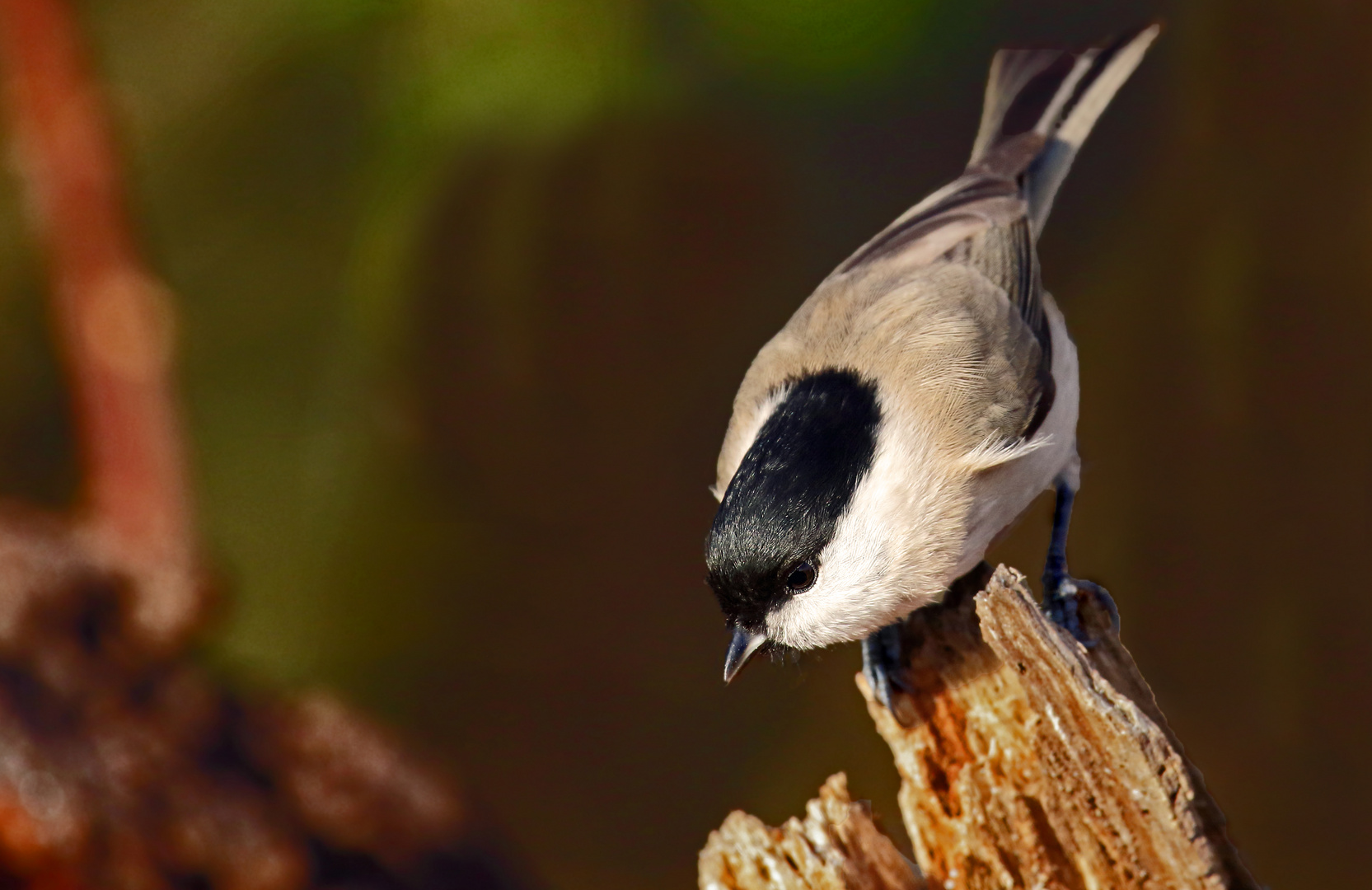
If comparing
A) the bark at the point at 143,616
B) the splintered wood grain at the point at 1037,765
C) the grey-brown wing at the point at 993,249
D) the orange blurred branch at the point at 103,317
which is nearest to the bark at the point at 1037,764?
the splintered wood grain at the point at 1037,765

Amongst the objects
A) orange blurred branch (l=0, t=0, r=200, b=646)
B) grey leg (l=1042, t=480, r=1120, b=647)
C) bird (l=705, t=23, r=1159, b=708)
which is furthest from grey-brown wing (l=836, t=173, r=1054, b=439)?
orange blurred branch (l=0, t=0, r=200, b=646)

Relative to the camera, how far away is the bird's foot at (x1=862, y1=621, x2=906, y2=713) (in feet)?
4.75

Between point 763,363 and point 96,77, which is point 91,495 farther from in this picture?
point 763,363

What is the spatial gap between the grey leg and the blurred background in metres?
0.46

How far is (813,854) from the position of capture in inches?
49.6

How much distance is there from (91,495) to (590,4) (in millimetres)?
1414

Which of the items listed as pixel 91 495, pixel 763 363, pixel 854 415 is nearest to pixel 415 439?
pixel 91 495

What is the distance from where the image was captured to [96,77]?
7.17 feet

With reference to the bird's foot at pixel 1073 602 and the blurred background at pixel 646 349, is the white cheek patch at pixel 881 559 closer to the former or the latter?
the bird's foot at pixel 1073 602

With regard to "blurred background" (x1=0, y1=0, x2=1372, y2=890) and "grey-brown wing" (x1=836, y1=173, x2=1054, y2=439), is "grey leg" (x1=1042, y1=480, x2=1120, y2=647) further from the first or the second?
"blurred background" (x1=0, y1=0, x2=1372, y2=890)

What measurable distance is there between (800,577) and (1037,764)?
34 cm

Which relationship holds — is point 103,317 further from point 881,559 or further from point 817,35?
point 881,559

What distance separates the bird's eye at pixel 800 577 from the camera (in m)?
1.33

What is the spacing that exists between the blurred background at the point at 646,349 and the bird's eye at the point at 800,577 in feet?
3.24
